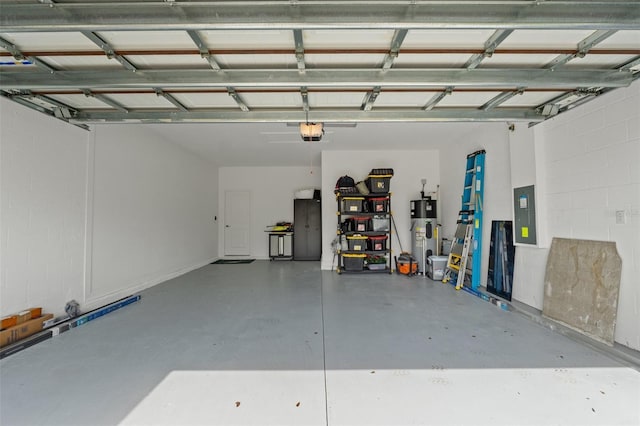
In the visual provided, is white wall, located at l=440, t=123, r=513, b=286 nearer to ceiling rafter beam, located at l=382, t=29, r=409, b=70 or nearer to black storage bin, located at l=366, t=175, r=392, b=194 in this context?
black storage bin, located at l=366, t=175, r=392, b=194

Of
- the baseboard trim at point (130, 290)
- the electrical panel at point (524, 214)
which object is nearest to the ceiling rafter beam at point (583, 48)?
the electrical panel at point (524, 214)

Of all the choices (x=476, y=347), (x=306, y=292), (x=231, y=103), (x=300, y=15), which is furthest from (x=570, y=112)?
(x=306, y=292)

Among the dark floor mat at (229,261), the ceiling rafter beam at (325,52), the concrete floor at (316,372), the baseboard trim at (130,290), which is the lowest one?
the concrete floor at (316,372)

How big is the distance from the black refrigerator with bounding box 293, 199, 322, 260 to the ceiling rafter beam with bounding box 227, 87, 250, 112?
4735 millimetres

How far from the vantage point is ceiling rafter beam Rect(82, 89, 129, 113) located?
236cm

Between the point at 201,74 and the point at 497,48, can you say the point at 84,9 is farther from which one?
the point at 497,48

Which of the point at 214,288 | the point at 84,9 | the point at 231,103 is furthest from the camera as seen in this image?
the point at 214,288

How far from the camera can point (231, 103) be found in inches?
108

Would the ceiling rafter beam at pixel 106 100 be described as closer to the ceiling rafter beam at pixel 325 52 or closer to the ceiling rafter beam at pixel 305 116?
the ceiling rafter beam at pixel 305 116

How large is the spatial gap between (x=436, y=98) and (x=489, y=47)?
726 mm

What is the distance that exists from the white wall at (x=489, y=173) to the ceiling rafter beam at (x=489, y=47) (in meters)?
2.46

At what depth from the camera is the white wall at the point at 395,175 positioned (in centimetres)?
596

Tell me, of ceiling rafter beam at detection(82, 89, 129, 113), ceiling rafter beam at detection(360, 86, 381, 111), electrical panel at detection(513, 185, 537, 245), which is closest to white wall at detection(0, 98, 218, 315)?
ceiling rafter beam at detection(82, 89, 129, 113)

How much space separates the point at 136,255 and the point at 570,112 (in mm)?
6296
